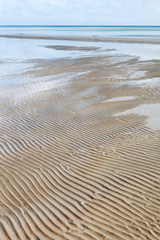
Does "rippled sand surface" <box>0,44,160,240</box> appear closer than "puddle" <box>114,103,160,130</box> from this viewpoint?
Yes

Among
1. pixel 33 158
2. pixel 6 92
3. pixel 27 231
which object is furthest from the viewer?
pixel 6 92

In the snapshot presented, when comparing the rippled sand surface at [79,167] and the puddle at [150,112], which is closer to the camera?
the rippled sand surface at [79,167]

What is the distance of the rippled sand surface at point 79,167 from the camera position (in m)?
4.13

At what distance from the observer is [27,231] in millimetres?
4012

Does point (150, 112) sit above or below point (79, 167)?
below

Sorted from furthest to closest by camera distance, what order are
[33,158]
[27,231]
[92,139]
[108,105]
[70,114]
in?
[108,105], [70,114], [92,139], [33,158], [27,231]

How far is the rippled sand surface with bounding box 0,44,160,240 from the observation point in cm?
413

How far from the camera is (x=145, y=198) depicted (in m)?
4.71

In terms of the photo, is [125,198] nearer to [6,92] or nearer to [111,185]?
[111,185]

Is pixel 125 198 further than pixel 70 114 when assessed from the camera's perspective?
No

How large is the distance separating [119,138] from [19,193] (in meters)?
3.46

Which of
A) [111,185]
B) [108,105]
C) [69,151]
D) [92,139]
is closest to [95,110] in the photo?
[108,105]

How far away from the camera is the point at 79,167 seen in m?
5.87

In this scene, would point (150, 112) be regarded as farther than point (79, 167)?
Yes
